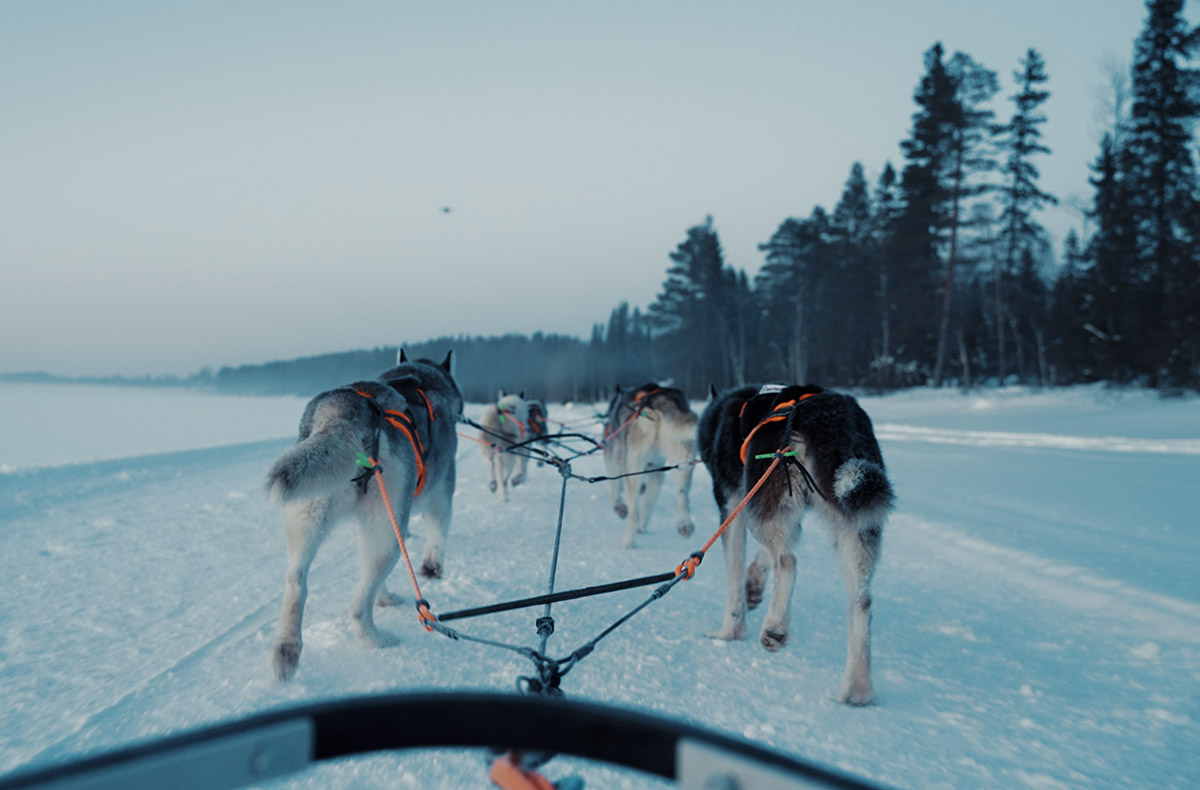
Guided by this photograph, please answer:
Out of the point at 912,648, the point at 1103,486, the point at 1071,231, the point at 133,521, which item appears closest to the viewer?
the point at 912,648

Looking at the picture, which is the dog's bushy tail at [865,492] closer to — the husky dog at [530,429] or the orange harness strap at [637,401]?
the orange harness strap at [637,401]

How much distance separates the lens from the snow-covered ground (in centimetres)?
224

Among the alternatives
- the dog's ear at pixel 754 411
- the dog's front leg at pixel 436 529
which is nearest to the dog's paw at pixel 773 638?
the dog's ear at pixel 754 411

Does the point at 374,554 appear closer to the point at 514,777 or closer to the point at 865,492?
the point at 514,777

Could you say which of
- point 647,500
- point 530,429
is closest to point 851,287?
point 530,429

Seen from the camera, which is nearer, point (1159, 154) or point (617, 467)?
point (617, 467)

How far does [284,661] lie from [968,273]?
33.6 m

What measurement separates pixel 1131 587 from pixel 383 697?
4.99 meters

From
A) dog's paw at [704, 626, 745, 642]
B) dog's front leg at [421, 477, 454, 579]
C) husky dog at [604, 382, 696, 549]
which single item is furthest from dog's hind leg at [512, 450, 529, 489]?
dog's paw at [704, 626, 745, 642]

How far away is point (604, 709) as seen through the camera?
32.7 inches

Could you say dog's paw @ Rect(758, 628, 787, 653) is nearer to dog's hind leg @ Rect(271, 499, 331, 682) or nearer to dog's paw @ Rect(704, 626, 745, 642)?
dog's paw @ Rect(704, 626, 745, 642)

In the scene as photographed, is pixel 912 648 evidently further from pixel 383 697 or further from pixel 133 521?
pixel 133 521

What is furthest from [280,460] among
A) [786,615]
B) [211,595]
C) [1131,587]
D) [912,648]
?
[1131,587]

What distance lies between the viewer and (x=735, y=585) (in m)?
3.38
